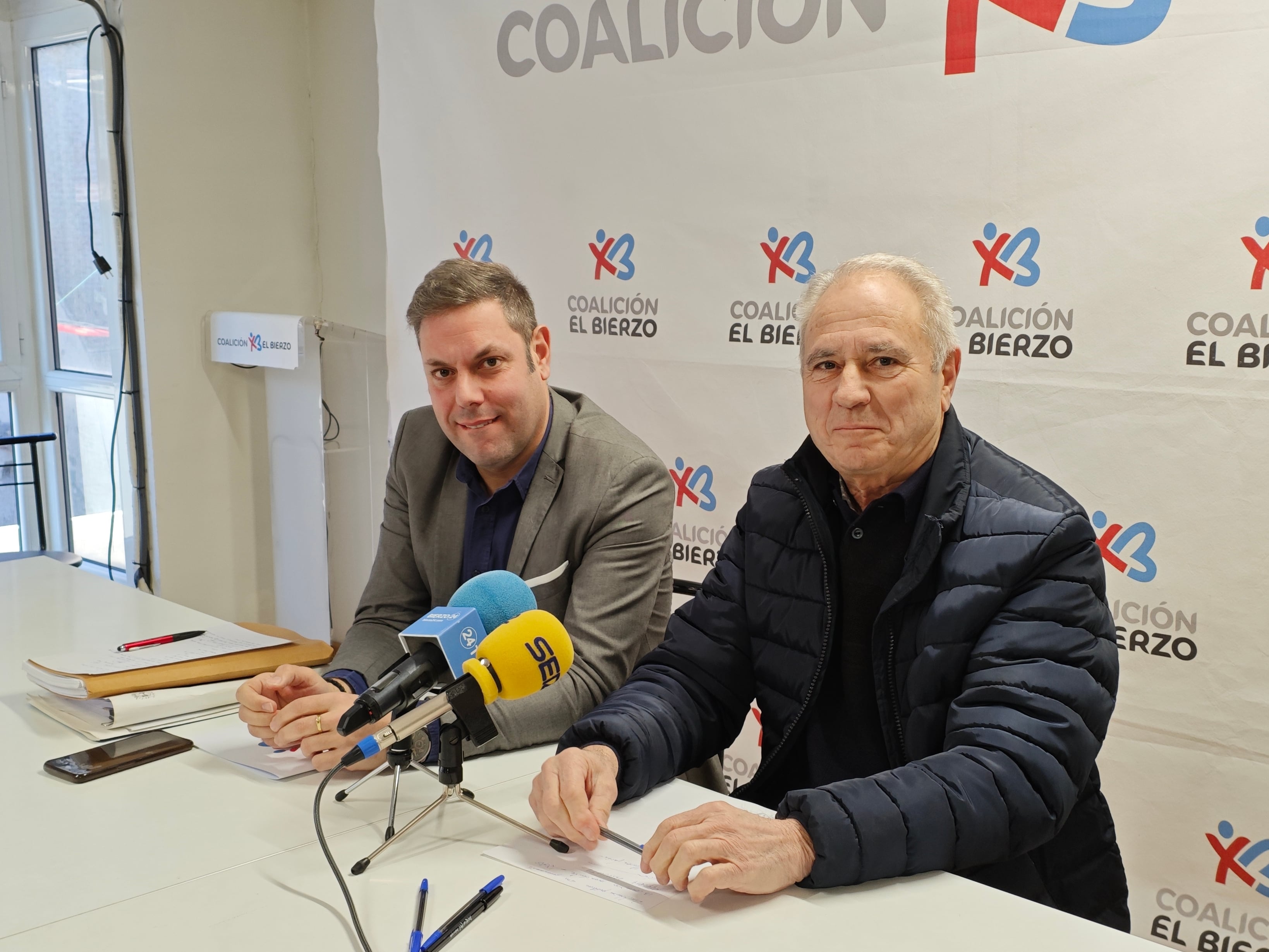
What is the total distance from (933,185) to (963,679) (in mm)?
1530

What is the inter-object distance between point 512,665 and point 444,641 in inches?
3.3

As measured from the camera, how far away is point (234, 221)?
4621mm

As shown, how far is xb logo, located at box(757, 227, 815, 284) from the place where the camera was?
281 cm

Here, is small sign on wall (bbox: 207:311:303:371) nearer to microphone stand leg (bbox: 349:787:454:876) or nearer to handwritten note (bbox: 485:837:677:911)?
microphone stand leg (bbox: 349:787:454:876)

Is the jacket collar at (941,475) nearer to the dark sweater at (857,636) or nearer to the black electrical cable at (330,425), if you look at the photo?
the dark sweater at (857,636)

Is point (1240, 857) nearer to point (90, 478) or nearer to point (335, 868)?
point (335, 868)

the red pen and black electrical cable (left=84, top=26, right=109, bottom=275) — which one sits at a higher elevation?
black electrical cable (left=84, top=26, right=109, bottom=275)

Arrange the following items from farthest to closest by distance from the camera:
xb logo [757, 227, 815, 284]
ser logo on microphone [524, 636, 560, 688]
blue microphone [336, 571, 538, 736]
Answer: xb logo [757, 227, 815, 284], ser logo on microphone [524, 636, 560, 688], blue microphone [336, 571, 538, 736]

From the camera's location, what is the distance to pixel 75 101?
4.49 metres

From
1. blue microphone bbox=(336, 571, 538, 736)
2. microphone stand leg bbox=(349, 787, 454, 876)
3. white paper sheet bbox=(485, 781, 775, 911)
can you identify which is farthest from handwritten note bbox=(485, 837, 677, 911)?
blue microphone bbox=(336, 571, 538, 736)

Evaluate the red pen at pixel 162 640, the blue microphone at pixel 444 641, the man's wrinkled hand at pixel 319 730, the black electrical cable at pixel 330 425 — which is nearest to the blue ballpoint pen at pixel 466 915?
the blue microphone at pixel 444 641

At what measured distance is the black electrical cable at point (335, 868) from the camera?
1099mm

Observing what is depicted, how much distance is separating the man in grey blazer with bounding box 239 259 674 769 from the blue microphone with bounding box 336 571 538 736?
0.35 m

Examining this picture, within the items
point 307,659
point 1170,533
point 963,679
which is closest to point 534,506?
point 307,659
